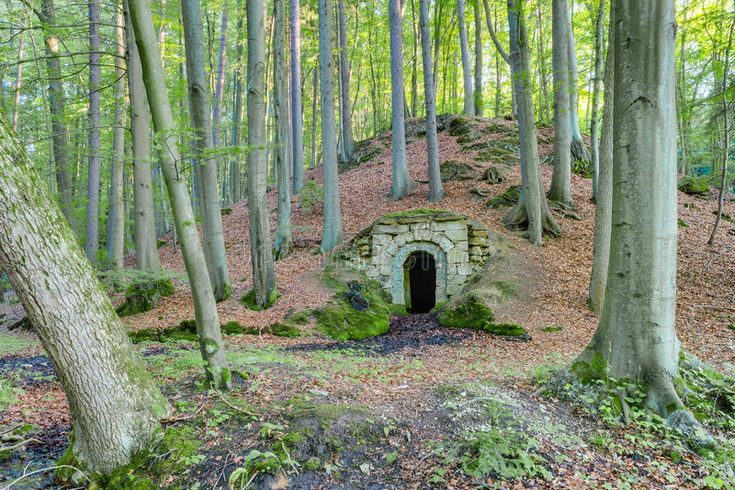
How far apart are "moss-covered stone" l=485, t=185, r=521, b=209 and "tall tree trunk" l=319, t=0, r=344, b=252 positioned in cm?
439

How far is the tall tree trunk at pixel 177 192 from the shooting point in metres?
3.35

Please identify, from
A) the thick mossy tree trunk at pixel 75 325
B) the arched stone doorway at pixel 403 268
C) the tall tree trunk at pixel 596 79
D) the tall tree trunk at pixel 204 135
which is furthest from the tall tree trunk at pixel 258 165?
the tall tree trunk at pixel 596 79

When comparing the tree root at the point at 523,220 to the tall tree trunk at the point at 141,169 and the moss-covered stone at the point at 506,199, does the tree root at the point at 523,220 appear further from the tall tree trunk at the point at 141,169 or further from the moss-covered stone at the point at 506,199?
the tall tree trunk at the point at 141,169

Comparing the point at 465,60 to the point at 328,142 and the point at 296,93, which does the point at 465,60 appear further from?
the point at 328,142

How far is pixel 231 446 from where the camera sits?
2891mm

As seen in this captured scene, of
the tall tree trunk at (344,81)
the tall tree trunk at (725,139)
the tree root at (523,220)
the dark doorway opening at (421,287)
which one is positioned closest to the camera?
the tall tree trunk at (725,139)

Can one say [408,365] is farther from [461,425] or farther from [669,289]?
[669,289]

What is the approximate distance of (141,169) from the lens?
28.9 ft

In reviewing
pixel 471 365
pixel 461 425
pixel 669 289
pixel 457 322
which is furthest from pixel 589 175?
pixel 461 425

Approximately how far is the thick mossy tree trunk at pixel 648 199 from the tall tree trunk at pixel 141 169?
25.8 feet

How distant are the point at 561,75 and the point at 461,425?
10.5 m

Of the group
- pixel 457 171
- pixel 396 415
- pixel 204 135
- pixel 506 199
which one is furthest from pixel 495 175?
pixel 396 415

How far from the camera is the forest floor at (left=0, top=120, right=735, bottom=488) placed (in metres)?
2.73

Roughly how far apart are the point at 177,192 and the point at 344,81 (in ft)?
48.5
